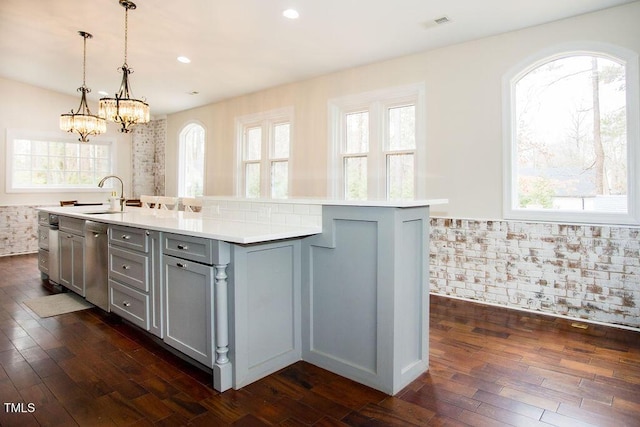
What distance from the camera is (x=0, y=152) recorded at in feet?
22.6

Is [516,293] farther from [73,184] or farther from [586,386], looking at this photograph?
[73,184]

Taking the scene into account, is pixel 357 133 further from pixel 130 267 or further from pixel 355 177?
pixel 130 267

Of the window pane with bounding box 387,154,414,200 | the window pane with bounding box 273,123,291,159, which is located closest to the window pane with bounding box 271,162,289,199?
the window pane with bounding box 273,123,291,159

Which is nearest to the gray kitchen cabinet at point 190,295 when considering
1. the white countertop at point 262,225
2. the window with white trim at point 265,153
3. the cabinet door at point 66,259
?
the white countertop at point 262,225

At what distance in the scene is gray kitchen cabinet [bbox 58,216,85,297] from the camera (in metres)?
3.93

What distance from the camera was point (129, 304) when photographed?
3129 millimetres

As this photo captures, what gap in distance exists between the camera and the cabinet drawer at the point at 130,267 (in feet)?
9.52

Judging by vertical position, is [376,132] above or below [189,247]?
above

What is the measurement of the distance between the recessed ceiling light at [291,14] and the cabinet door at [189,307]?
2.67 metres

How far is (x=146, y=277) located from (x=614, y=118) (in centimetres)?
417

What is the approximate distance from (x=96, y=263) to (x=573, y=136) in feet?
15.3

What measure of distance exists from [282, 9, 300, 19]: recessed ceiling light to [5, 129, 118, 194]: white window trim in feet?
19.5

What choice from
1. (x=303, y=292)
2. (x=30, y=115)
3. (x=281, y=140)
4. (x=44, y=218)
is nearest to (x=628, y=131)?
(x=303, y=292)

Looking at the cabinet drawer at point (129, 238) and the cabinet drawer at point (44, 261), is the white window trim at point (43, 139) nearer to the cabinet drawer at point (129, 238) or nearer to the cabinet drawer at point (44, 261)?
the cabinet drawer at point (44, 261)
